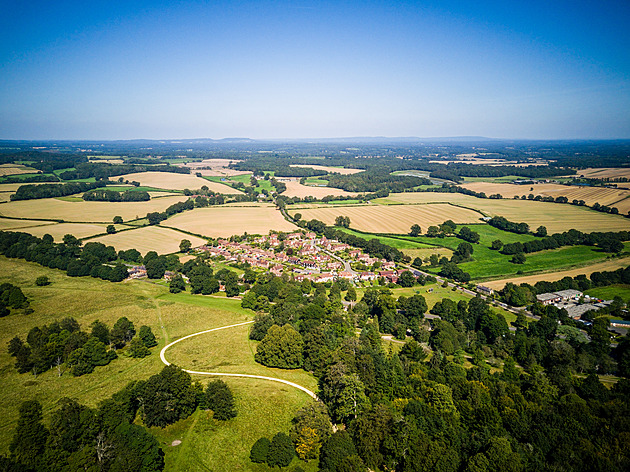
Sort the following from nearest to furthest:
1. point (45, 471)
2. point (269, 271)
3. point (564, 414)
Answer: point (45, 471) < point (564, 414) < point (269, 271)

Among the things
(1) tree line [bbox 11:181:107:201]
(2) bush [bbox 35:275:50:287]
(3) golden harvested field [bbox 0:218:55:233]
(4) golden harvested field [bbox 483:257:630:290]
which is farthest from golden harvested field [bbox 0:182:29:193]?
(4) golden harvested field [bbox 483:257:630:290]

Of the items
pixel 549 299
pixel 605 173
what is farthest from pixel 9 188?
pixel 605 173

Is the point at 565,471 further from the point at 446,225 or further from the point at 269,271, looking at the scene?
the point at 446,225

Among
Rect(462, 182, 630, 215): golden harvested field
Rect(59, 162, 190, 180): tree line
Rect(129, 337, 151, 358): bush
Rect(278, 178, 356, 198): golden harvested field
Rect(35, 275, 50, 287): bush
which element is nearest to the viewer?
Rect(129, 337, 151, 358): bush

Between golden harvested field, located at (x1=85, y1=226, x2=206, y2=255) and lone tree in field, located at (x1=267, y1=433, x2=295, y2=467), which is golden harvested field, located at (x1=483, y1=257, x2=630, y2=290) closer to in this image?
lone tree in field, located at (x1=267, y1=433, x2=295, y2=467)

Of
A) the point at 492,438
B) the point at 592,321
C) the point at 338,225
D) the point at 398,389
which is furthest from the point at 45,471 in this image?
the point at 338,225

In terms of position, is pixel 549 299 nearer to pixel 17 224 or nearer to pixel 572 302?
pixel 572 302
